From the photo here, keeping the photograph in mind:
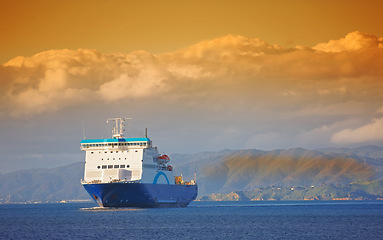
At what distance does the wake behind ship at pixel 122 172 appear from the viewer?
120 meters

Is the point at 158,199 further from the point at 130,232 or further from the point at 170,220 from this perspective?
the point at 130,232

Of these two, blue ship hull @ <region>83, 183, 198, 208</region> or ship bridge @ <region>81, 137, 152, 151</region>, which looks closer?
blue ship hull @ <region>83, 183, 198, 208</region>

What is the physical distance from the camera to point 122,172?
401 feet

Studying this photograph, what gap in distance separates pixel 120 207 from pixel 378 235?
5672cm

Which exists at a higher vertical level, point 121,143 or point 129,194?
point 121,143

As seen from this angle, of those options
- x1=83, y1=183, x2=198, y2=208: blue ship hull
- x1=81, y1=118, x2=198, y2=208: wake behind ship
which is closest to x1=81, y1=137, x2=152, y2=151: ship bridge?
x1=81, y1=118, x2=198, y2=208: wake behind ship

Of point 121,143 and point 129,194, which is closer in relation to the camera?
point 129,194

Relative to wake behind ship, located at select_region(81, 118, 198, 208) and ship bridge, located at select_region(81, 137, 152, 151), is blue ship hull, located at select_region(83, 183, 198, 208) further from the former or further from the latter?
ship bridge, located at select_region(81, 137, 152, 151)

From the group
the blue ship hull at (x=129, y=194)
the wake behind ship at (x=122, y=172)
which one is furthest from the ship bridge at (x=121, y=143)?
the blue ship hull at (x=129, y=194)

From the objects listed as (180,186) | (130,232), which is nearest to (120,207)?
(180,186)

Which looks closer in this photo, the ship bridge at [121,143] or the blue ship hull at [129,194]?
the blue ship hull at [129,194]

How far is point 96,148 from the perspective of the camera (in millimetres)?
125000

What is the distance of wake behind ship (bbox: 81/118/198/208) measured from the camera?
120 meters

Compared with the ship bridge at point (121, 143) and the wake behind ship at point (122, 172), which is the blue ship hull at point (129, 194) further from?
the ship bridge at point (121, 143)
